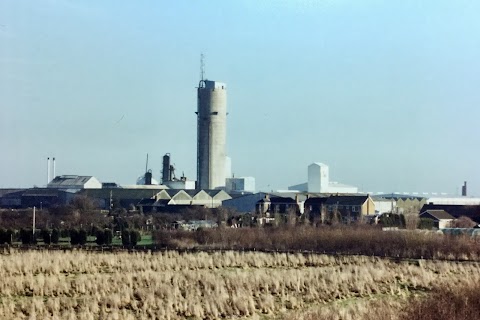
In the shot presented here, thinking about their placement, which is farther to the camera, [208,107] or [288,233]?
[208,107]

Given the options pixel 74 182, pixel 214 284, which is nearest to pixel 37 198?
pixel 74 182

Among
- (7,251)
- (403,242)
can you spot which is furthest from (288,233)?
(7,251)

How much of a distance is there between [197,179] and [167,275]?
177ft

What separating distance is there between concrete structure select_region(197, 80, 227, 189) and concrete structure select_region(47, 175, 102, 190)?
481 inches

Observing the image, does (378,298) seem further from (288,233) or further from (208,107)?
(208,107)

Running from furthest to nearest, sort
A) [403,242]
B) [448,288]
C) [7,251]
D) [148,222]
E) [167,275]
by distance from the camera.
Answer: [148,222] → [403,242] → [7,251] → [167,275] → [448,288]

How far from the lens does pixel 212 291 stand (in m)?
20.4

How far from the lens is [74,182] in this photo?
8206 centimetres

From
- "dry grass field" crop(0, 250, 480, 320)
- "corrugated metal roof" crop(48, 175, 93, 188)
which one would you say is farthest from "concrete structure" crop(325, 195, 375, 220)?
"corrugated metal roof" crop(48, 175, 93, 188)

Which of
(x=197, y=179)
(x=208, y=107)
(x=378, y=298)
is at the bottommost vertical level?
(x=378, y=298)

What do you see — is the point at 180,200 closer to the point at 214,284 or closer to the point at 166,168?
the point at 166,168

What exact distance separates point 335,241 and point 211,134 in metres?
39.0

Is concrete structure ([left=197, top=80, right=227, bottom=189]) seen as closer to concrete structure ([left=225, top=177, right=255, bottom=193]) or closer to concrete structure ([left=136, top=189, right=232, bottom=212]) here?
concrete structure ([left=136, top=189, right=232, bottom=212])

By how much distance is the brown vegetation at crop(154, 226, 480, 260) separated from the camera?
109 feet
